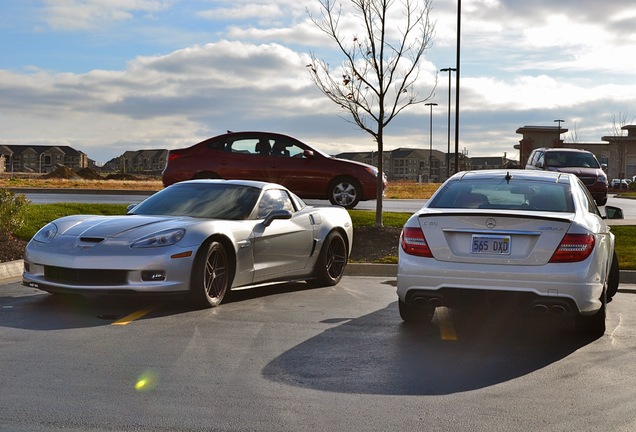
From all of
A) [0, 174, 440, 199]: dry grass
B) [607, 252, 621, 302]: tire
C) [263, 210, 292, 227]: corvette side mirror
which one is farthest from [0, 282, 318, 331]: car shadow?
[0, 174, 440, 199]: dry grass

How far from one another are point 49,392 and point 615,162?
8940 centimetres

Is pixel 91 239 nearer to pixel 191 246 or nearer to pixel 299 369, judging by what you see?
pixel 191 246

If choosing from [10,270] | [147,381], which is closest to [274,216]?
[10,270]

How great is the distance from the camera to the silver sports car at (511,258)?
6977mm

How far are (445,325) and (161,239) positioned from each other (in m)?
2.89

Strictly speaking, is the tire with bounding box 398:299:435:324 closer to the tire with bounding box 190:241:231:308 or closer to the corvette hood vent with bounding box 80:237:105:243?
the tire with bounding box 190:241:231:308

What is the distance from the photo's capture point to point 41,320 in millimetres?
7781

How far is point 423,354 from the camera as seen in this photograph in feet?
22.0

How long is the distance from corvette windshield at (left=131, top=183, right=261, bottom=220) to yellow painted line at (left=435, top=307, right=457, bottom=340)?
8.00 feet

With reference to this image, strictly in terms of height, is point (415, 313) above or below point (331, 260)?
below

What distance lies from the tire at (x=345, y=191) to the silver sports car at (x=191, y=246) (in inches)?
287

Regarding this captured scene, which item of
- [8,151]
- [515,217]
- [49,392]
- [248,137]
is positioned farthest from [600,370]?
[8,151]

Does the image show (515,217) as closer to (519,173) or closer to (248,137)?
(519,173)

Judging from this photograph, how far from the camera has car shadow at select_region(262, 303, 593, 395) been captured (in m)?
5.70
